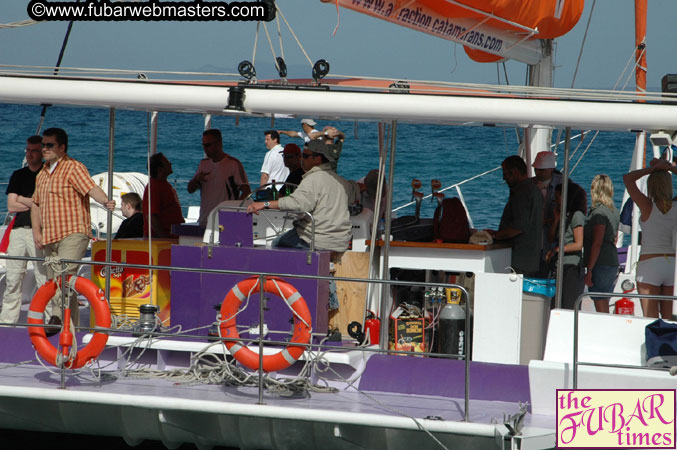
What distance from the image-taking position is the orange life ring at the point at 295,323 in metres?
6.23

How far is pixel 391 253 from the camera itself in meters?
7.24

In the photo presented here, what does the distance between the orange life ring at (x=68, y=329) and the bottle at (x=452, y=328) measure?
2303 mm

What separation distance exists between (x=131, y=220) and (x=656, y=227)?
425 centimetres

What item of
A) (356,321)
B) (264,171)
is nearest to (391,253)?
(356,321)

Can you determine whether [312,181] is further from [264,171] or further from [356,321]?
[264,171]

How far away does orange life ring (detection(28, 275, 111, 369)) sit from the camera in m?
6.30

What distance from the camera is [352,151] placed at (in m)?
43.8

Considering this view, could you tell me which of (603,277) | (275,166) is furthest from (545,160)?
(275,166)

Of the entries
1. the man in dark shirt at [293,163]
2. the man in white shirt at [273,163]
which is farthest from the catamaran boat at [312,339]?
the man in white shirt at [273,163]

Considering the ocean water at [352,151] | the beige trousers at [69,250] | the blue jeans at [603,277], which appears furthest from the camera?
the ocean water at [352,151]

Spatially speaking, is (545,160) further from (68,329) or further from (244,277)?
(68,329)

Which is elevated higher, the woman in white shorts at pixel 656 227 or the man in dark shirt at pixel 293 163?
the man in dark shirt at pixel 293 163

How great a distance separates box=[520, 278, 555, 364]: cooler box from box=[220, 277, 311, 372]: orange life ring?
1.84 meters

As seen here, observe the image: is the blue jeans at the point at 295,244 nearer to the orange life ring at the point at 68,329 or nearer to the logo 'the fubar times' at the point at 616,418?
the orange life ring at the point at 68,329
